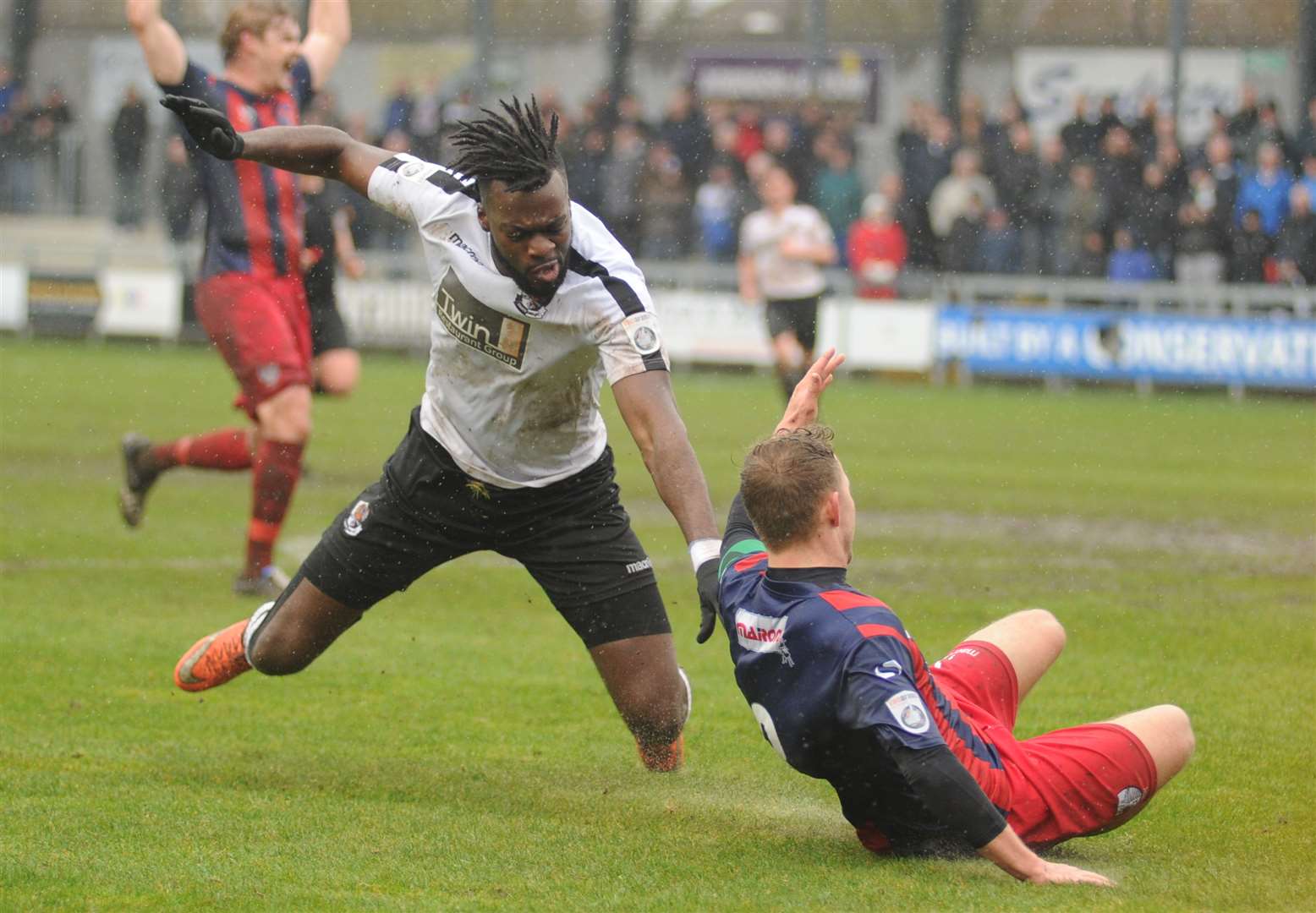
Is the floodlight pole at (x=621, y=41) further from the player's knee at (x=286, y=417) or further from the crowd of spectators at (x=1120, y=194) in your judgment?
the player's knee at (x=286, y=417)

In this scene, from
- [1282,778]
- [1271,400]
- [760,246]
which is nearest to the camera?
[1282,778]

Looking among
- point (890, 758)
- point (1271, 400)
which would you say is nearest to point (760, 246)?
point (1271, 400)

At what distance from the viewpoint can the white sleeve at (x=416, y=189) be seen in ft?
15.9

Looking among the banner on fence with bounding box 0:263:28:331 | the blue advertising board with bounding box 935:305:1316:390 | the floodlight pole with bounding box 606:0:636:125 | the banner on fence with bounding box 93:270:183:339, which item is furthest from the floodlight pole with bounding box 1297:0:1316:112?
the banner on fence with bounding box 0:263:28:331

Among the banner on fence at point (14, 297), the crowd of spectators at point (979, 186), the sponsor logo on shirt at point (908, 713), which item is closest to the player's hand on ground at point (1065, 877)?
Answer: the sponsor logo on shirt at point (908, 713)

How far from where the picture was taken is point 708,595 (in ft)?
13.8

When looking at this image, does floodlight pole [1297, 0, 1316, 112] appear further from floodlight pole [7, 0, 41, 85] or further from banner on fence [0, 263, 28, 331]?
floodlight pole [7, 0, 41, 85]

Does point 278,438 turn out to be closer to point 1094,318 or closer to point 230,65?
point 230,65

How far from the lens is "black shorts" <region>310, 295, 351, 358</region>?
957 cm

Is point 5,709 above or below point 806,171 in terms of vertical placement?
below

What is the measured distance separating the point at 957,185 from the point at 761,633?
57.6ft

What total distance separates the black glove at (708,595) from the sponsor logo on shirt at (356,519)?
1.28 meters

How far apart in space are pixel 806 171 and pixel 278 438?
49.2 feet

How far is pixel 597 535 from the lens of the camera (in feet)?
17.0
